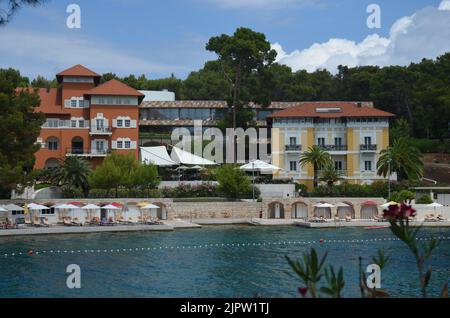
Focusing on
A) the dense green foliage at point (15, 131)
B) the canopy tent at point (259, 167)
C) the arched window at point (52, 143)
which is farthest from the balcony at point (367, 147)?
the dense green foliage at point (15, 131)

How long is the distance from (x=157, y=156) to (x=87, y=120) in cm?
811

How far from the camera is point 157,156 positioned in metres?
59.4

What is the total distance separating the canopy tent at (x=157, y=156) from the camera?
189ft

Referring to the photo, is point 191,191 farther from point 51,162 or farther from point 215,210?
point 51,162

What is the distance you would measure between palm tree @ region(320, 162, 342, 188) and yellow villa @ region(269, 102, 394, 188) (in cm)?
381

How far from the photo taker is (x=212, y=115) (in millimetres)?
74188

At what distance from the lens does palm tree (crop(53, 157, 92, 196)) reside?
48469 mm

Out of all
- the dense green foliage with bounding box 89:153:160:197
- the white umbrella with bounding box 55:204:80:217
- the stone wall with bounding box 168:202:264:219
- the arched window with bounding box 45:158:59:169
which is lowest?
the stone wall with bounding box 168:202:264:219

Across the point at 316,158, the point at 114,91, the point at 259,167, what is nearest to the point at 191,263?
the point at 259,167

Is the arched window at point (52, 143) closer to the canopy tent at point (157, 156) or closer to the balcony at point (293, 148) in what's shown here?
the canopy tent at point (157, 156)

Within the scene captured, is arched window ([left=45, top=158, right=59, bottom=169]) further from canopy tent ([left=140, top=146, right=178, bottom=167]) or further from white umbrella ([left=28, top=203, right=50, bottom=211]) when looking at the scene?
white umbrella ([left=28, top=203, right=50, bottom=211])

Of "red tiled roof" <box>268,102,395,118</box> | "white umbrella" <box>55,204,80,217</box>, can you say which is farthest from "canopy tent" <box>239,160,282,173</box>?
"white umbrella" <box>55,204,80,217</box>

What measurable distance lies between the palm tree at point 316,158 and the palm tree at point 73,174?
787 inches

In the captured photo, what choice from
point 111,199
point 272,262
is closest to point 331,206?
point 111,199
